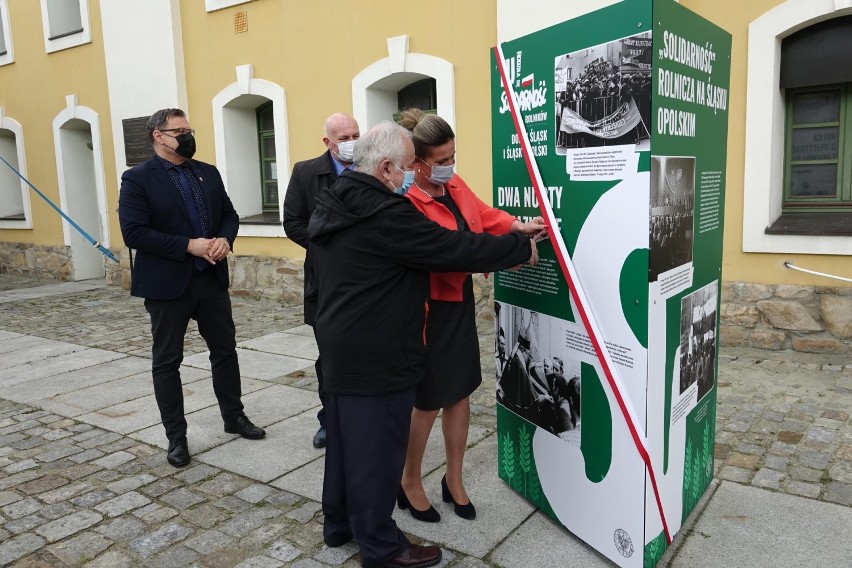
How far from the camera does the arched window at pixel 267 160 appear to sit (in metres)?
9.86

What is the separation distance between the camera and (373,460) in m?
2.67

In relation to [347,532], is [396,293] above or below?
above

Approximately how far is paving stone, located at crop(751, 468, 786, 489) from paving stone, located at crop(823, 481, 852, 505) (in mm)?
210

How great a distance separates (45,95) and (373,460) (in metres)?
11.9

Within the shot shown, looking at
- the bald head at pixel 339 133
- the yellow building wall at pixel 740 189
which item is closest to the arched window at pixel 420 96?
the yellow building wall at pixel 740 189

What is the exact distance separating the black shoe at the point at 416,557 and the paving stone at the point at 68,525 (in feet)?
4.89

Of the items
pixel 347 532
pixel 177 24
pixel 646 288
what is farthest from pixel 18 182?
pixel 646 288

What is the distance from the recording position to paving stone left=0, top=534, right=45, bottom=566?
302cm

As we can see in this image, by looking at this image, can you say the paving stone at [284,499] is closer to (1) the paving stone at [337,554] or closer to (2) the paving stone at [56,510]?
(1) the paving stone at [337,554]

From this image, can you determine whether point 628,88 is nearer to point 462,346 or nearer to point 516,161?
point 516,161

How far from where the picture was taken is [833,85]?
230 inches

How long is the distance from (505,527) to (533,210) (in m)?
1.36

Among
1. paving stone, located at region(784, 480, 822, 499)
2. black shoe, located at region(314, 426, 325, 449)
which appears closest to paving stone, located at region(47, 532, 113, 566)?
black shoe, located at region(314, 426, 325, 449)

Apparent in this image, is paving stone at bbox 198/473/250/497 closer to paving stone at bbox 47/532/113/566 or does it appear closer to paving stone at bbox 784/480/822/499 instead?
paving stone at bbox 47/532/113/566
